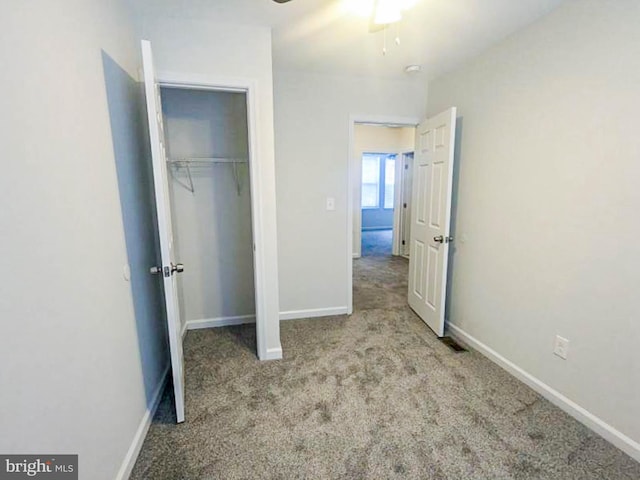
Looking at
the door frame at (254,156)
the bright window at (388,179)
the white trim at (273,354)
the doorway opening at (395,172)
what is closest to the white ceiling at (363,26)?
the door frame at (254,156)

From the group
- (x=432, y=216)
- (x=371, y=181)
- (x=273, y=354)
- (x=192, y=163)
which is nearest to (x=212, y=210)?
(x=192, y=163)

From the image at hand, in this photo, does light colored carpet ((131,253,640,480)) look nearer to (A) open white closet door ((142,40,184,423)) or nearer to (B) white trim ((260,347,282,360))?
(B) white trim ((260,347,282,360))

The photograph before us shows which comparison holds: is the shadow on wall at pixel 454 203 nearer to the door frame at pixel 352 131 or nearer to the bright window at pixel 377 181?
the door frame at pixel 352 131

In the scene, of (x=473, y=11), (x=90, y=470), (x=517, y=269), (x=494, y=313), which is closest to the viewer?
(x=90, y=470)

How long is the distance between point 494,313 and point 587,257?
84 cm

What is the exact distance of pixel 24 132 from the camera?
2.91ft

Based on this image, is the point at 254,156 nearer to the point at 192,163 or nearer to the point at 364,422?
the point at 192,163

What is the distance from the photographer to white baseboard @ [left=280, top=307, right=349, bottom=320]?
3145 millimetres

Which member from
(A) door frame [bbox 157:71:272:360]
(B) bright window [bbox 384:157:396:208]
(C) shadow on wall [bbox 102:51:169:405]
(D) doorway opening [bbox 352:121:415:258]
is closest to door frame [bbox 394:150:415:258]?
(D) doorway opening [bbox 352:121:415:258]

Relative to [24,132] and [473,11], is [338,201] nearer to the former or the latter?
[473,11]

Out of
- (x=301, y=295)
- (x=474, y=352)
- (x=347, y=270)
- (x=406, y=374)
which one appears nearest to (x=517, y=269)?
(x=474, y=352)

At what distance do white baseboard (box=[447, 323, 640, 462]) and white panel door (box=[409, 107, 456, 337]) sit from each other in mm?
422

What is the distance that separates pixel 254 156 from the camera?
2.11 metres

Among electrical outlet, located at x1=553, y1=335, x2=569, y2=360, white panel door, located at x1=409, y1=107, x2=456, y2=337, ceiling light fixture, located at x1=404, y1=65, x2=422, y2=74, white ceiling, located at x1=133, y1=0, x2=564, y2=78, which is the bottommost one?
electrical outlet, located at x1=553, y1=335, x2=569, y2=360
